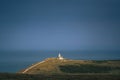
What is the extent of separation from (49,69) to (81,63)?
63.0 feet

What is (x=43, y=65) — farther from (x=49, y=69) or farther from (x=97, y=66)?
(x=97, y=66)

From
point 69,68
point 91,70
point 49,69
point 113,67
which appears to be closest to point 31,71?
point 49,69

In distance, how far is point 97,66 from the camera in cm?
11838

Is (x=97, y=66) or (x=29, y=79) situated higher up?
(x=97, y=66)

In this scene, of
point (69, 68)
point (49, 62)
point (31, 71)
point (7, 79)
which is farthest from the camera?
point (49, 62)

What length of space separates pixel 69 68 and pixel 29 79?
48.2 meters

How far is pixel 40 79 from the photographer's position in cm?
6775

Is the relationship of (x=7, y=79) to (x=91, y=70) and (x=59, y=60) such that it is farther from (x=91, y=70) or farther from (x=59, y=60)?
(x=59, y=60)

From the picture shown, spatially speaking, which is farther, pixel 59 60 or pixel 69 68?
pixel 59 60

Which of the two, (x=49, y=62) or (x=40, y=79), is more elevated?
(x=49, y=62)

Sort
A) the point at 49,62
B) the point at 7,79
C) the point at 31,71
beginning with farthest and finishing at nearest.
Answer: the point at 49,62, the point at 31,71, the point at 7,79

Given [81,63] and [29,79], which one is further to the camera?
[81,63]

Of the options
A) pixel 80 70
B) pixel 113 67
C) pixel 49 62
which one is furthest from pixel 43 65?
pixel 113 67

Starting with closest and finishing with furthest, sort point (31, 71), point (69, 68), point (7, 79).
→ point (7, 79)
point (31, 71)
point (69, 68)
